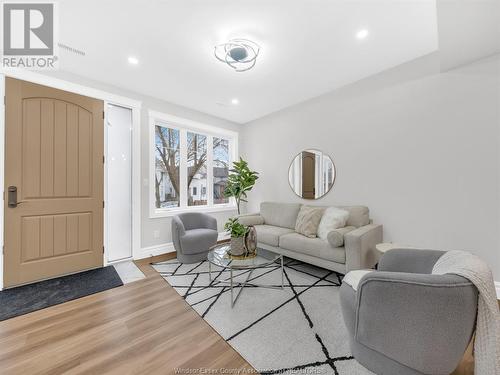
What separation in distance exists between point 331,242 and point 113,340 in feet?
7.23

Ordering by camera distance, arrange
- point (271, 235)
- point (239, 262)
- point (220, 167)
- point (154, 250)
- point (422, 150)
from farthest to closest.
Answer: point (220, 167)
point (154, 250)
point (271, 235)
point (422, 150)
point (239, 262)

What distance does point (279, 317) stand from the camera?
1.85 m

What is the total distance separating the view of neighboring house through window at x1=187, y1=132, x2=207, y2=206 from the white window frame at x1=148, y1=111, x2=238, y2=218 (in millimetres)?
86

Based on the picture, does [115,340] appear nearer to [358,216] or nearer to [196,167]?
[358,216]

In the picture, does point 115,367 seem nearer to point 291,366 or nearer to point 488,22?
point 291,366

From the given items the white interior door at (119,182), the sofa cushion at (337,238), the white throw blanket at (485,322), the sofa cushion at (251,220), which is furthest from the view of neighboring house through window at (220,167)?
the white throw blanket at (485,322)

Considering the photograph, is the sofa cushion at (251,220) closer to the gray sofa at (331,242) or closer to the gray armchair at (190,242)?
the gray sofa at (331,242)

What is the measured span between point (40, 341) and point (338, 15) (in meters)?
3.58

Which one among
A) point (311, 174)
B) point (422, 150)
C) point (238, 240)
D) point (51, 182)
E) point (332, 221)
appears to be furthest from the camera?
point (311, 174)

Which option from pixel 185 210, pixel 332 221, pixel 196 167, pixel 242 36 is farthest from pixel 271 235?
pixel 242 36

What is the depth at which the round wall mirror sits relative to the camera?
3.47m

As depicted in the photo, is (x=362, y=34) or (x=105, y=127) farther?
(x=105, y=127)

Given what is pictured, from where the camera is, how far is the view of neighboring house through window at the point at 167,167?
148 inches

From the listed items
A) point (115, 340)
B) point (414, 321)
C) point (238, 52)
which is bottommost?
point (115, 340)
